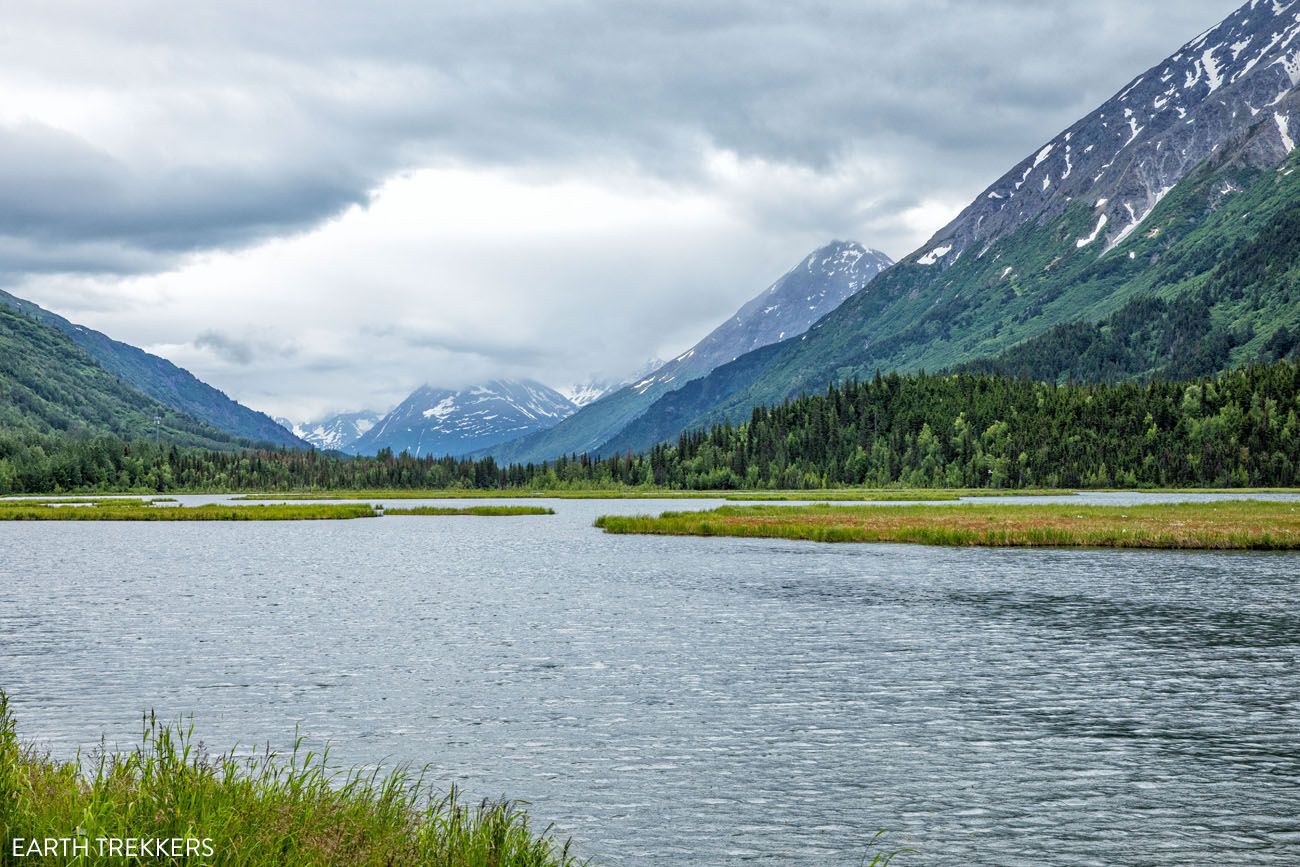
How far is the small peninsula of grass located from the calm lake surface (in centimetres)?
1898

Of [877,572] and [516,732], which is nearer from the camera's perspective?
[516,732]

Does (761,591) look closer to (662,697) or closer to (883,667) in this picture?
(883,667)

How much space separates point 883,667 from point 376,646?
2119 cm

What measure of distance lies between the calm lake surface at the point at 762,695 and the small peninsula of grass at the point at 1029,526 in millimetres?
18977

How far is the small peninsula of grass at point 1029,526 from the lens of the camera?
3494 inches

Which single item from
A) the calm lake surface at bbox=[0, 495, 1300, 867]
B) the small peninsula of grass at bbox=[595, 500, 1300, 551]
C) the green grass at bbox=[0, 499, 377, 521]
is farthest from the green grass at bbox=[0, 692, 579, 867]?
the green grass at bbox=[0, 499, 377, 521]

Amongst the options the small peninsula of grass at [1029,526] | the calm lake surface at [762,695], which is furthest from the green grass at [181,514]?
the calm lake surface at [762,695]

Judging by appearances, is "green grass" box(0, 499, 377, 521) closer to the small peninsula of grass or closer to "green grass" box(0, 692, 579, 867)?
the small peninsula of grass

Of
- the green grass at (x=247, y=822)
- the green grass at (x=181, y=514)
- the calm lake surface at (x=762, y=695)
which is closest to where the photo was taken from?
the green grass at (x=247, y=822)

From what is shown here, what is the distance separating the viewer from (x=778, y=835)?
794 inches

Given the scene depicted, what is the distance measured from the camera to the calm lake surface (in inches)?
831

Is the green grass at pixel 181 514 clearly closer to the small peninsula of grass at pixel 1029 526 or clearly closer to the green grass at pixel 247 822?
the small peninsula of grass at pixel 1029 526

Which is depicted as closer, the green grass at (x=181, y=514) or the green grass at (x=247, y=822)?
the green grass at (x=247, y=822)

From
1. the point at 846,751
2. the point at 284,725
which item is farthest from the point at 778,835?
the point at 284,725
